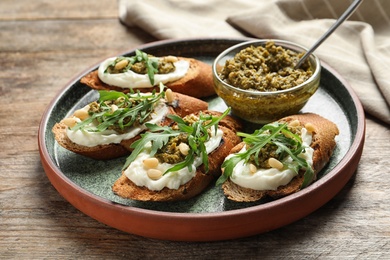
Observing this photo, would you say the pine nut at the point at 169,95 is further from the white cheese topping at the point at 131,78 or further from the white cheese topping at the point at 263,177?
the white cheese topping at the point at 263,177

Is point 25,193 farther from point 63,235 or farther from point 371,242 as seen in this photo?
point 371,242

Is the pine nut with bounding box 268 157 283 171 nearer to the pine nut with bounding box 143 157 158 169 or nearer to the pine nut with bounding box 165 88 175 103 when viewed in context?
the pine nut with bounding box 143 157 158 169

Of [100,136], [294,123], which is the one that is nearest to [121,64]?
[100,136]

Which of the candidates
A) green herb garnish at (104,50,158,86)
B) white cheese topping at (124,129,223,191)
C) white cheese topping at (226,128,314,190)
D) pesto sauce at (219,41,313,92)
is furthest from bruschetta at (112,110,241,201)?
green herb garnish at (104,50,158,86)

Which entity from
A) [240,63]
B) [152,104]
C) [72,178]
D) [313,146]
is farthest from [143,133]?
[313,146]

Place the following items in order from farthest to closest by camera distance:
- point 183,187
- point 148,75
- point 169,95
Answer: point 148,75 → point 169,95 → point 183,187

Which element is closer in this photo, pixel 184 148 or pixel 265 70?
pixel 184 148

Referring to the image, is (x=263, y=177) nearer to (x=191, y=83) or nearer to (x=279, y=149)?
(x=279, y=149)
